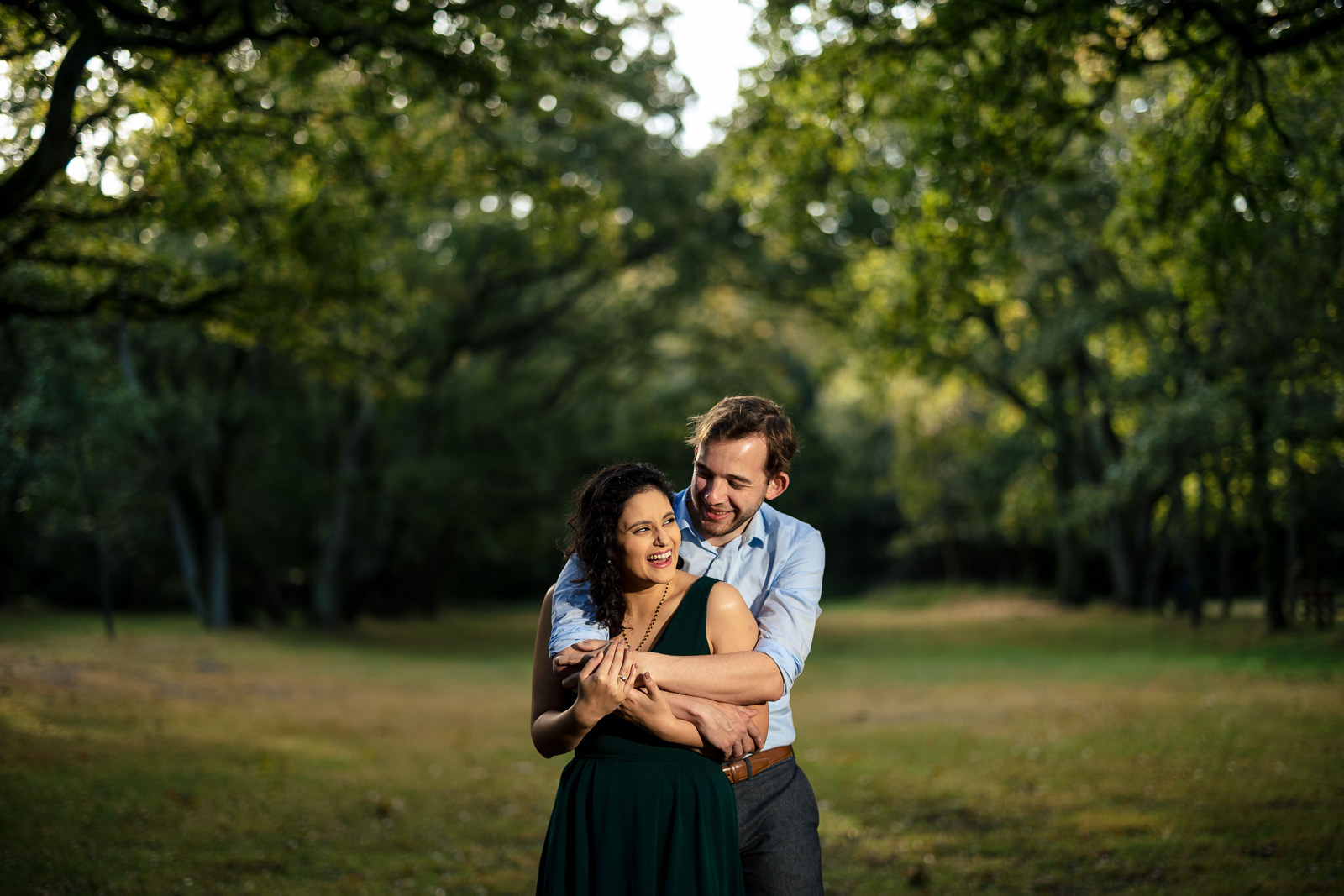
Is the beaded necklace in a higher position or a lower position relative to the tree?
lower

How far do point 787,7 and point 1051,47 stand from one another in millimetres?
2520

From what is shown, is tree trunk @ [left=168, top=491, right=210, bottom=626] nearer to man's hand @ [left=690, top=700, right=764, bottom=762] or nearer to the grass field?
the grass field

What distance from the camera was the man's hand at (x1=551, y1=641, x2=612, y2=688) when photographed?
3.08m

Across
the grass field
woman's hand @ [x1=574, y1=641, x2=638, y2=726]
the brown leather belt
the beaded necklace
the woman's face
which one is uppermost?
the woman's face

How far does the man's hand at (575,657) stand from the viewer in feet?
10.1

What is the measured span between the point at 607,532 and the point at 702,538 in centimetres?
45

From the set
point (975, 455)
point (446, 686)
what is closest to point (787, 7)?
point (446, 686)

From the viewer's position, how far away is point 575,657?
309 cm

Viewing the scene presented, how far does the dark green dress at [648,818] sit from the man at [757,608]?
147 millimetres

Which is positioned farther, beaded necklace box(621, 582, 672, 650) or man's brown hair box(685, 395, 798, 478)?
man's brown hair box(685, 395, 798, 478)

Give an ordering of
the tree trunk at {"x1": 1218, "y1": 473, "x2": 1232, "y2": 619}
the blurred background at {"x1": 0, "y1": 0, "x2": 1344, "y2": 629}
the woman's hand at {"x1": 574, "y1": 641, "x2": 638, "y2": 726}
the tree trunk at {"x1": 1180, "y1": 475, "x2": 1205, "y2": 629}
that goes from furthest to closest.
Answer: the tree trunk at {"x1": 1180, "y1": 475, "x2": 1205, "y2": 629}
the tree trunk at {"x1": 1218, "y1": 473, "x2": 1232, "y2": 619}
the blurred background at {"x1": 0, "y1": 0, "x2": 1344, "y2": 629}
the woman's hand at {"x1": 574, "y1": 641, "x2": 638, "y2": 726}

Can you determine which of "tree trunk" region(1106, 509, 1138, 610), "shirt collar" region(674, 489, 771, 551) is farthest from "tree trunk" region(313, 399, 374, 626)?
"shirt collar" region(674, 489, 771, 551)

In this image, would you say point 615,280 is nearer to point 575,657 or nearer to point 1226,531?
point 1226,531

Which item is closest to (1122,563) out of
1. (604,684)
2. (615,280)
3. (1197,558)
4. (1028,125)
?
(1197,558)
